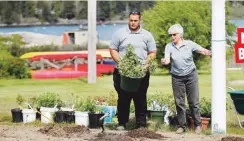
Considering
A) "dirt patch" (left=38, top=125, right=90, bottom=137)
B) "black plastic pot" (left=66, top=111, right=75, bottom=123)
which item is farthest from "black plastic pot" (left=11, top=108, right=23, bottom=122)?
"dirt patch" (left=38, top=125, right=90, bottom=137)

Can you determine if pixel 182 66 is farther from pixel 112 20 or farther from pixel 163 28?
pixel 112 20

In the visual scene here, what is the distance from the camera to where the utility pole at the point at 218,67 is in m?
8.70

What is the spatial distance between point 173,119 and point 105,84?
9.35 metres

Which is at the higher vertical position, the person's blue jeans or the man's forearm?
the man's forearm

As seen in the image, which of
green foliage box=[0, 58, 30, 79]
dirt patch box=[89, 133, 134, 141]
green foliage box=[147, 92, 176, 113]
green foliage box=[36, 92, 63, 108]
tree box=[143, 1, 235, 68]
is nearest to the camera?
dirt patch box=[89, 133, 134, 141]

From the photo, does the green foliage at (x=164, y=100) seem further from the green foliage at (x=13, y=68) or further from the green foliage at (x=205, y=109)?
the green foliage at (x=13, y=68)

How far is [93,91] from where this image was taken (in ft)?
55.2

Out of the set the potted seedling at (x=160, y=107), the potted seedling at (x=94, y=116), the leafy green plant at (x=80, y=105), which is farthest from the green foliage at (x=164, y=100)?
the leafy green plant at (x=80, y=105)

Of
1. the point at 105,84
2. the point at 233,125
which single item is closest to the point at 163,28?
the point at 105,84

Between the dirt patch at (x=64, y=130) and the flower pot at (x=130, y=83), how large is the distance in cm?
75

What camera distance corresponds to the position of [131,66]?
8609 mm

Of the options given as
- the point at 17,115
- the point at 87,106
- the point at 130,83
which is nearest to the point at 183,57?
the point at 130,83

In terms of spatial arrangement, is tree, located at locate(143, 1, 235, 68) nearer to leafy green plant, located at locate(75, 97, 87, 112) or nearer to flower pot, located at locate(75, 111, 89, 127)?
leafy green plant, located at locate(75, 97, 87, 112)

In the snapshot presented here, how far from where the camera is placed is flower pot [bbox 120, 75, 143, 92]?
28.6 ft
